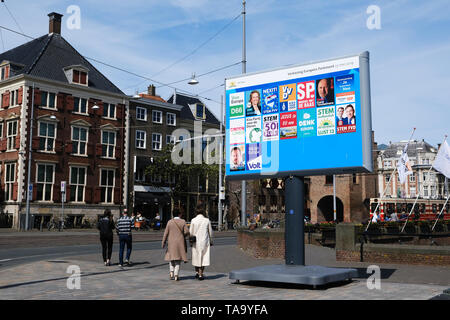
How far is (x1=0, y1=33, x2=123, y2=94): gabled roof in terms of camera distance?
4294 cm

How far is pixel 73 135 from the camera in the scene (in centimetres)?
4434

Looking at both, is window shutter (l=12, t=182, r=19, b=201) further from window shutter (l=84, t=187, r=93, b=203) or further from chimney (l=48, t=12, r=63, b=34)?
chimney (l=48, t=12, r=63, b=34)

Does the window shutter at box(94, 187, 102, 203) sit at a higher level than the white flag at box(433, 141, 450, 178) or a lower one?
lower

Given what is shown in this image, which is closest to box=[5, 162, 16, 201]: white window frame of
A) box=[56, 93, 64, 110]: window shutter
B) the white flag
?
box=[56, 93, 64, 110]: window shutter

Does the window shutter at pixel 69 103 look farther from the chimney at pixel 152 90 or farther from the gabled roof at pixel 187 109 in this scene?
the gabled roof at pixel 187 109

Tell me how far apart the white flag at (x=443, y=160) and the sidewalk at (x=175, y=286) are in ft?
38.1

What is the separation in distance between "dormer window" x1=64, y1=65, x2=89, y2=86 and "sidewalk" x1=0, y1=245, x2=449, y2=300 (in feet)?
104

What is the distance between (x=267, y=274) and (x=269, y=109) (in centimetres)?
380

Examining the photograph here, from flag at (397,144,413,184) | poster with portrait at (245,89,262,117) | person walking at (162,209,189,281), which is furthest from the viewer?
flag at (397,144,413,184)

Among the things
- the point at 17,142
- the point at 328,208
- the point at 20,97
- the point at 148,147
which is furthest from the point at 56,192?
the point at 328,208

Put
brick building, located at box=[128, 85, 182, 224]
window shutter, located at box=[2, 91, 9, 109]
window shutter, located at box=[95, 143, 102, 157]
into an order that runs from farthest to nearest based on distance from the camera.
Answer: brick building, located at box=[128, 85, 182, 224] → window shutter, located at box=[95, 143, 102, 157] → window shutter, located at box=[2, 91, 9, 109]

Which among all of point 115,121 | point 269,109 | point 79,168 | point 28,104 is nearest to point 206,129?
point 115,121

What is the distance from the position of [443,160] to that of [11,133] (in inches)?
1314
